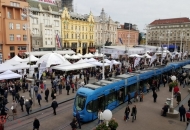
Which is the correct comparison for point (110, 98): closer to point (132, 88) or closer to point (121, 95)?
point (121, 95)

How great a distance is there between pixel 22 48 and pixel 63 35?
16.1 m

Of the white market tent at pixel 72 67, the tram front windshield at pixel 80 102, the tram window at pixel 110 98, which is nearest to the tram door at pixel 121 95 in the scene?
the tram window at pixel 110 98

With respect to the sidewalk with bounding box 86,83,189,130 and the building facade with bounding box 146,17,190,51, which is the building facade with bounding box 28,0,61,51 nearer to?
the sidewalk with bounding box 86,83,189,130

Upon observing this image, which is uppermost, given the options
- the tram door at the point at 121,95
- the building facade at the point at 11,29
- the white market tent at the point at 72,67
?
the building facade at the point at 11,29

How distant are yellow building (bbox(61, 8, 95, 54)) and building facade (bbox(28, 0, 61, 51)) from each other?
2925 mm

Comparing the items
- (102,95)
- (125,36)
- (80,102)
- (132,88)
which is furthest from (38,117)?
(125,36)

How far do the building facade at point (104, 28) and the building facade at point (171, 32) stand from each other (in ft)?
85.3

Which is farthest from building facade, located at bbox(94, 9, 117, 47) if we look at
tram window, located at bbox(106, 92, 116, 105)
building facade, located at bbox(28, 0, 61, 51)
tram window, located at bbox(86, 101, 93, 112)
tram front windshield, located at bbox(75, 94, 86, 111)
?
tram window, located at bbox(86, 101, 93, 112)

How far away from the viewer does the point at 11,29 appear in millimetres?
43250

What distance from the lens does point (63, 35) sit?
59969mm

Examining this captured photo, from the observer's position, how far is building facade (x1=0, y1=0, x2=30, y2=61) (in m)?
42.0

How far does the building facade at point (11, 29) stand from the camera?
4197 cm

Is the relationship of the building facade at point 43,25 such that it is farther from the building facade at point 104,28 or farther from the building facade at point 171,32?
the building facade at point 171,32

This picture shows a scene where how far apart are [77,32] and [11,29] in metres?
25.6
